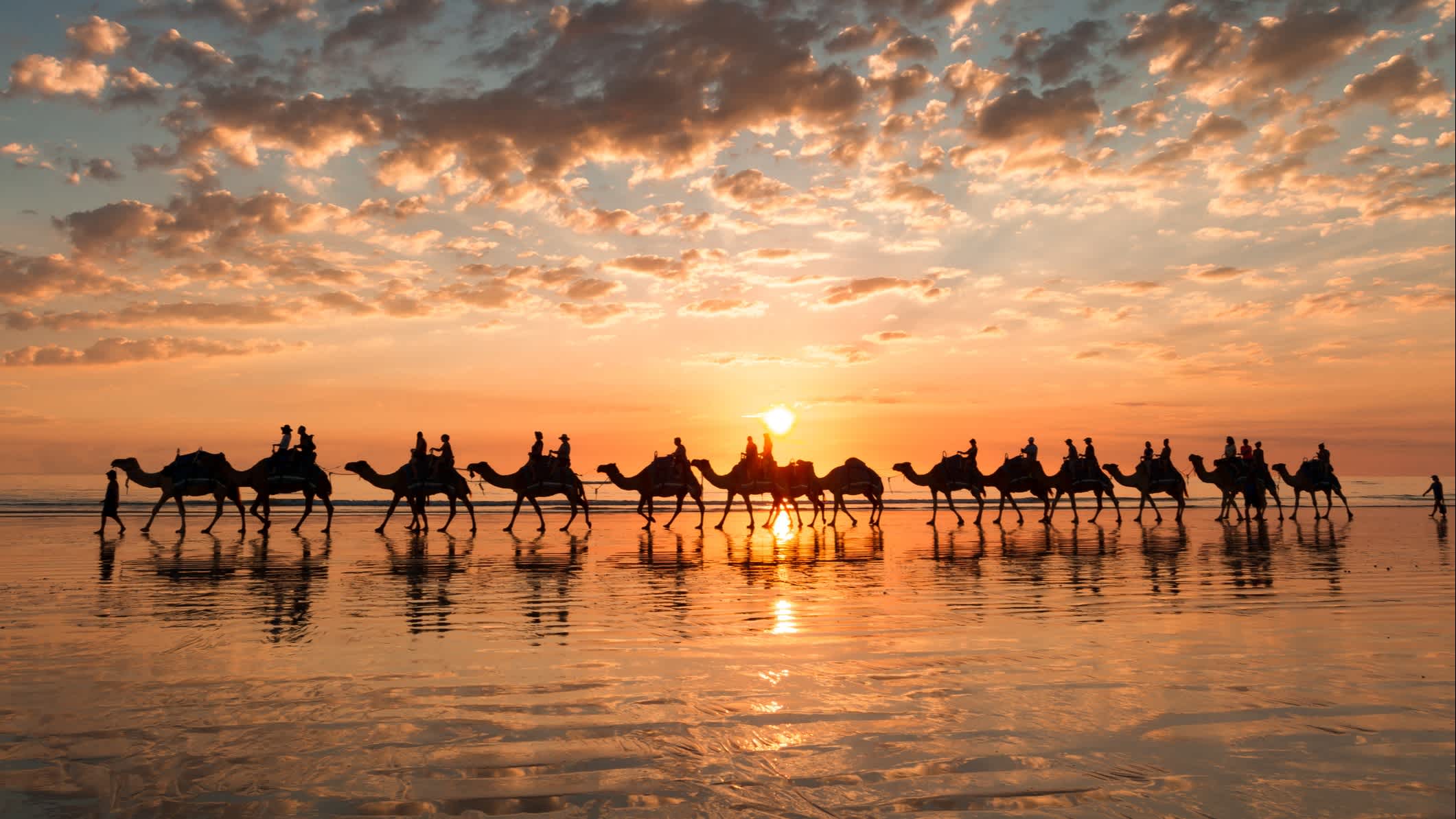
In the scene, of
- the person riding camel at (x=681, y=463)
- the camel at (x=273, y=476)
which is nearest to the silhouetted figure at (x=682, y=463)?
the person riding camel at (x=681, y=463)

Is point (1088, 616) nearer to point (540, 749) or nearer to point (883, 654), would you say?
point (883, 654)

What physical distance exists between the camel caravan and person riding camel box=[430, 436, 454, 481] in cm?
3

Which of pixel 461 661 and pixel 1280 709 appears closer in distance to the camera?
pixel 1280 709

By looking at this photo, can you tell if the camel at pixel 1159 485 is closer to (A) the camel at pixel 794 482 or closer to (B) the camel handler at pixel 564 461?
(A) the camel at pixel 794 482

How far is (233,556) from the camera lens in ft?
59.4

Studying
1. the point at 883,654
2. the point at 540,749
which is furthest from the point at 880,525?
the point at 540,749

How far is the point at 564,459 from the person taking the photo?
27281 millimetres

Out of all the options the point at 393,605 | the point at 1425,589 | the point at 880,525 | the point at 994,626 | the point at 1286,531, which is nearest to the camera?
the point at 994,626

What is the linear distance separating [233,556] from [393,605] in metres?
8.50

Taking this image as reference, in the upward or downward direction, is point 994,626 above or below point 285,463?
below

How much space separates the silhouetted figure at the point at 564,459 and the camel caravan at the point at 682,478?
25 mm

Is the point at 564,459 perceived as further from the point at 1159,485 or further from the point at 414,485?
the point at 1159,485

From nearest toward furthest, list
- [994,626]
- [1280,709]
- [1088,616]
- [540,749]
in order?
[540,749]
[1280,709]
[994,626]
[1088,616]

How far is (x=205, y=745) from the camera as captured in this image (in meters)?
5.70
